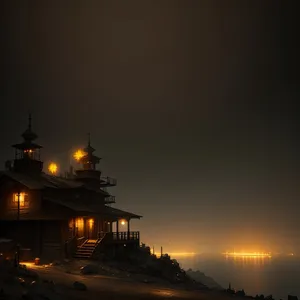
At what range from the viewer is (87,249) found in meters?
42.1

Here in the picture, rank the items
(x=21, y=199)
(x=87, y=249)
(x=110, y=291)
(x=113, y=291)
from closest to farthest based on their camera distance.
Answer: (x=110, y=291) < (x=113, y=291) < (x=87, y=249) < (x=21, y=199)

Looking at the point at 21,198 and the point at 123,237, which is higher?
the point at 21,198

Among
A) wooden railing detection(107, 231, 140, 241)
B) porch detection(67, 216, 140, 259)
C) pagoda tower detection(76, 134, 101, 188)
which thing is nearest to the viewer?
porch detection(67, 216, 140, 259)

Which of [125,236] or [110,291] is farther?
[125,236]

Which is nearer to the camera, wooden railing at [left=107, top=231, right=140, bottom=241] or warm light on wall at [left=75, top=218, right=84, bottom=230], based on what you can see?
warm light on wall at [left=75, top=218, right=84, bottom=230]

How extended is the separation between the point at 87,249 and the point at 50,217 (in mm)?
5283

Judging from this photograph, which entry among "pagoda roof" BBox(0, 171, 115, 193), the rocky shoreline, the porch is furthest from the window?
the rocky shoreline

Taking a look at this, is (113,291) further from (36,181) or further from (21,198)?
(36,181)

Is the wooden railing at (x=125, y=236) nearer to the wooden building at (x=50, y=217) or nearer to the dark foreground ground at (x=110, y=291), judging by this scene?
the wooden building at (x=50, y=217)

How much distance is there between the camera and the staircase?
40969 mm

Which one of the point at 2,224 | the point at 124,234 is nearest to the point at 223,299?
the point at 124,234

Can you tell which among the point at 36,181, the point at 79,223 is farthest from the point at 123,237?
the point at 36,181

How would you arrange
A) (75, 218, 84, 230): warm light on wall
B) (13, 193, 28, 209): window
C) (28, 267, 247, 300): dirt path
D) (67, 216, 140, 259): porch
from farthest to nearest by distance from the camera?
(75, 218, 84, 230): warm light on wall, (13, 193, 28, 209): window, (67, 216, 140, 259): porch, (28, 267, 247, 300): dirt path

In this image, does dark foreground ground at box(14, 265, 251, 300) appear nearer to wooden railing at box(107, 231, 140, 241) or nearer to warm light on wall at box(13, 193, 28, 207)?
warm light on wall at box(13, 193, 28, 207)
